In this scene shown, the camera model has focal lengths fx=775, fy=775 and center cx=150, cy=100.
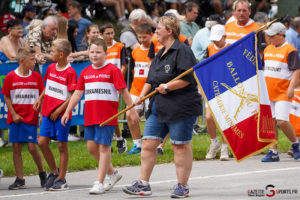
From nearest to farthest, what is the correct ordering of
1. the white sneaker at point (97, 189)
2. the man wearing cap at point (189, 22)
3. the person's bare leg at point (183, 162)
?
the person's bare leg at point (183, 162) → the white sneaker at point (97, 189) → the man wearing cap at point (189, 22)

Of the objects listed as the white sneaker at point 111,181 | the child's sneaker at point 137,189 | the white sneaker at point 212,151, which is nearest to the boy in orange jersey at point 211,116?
the white sneaker at point 212,151

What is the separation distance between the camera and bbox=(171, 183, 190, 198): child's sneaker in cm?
856

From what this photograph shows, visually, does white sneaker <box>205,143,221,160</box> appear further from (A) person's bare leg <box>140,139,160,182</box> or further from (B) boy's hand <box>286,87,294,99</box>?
(A) person's bare leg <box>140,139,160,182</box>

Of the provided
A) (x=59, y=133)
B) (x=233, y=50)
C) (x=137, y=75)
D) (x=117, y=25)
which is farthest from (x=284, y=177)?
(x=117, y=25)

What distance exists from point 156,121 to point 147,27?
4.42 meters

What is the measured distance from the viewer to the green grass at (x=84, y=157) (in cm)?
1114

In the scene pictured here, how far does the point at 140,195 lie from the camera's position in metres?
8.75

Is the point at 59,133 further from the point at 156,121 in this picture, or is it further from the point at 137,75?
the point at 137,75

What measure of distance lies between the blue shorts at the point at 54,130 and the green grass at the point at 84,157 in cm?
131

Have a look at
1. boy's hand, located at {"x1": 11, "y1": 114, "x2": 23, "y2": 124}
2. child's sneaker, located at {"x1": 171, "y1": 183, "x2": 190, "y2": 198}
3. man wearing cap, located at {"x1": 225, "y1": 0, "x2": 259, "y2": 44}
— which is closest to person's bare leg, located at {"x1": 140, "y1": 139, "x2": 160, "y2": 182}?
child's sneaker, located at {"x1": 171, "y1": 183, "x2": 190, "y2": 198}

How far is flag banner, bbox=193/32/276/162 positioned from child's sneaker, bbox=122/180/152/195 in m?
1.07

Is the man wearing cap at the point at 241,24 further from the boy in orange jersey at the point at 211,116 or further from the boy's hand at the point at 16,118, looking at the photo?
the boy's hand at the point at 16,118

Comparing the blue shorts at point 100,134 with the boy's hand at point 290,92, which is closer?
the blue shorts at point 100,134

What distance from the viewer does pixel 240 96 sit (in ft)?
28.3
